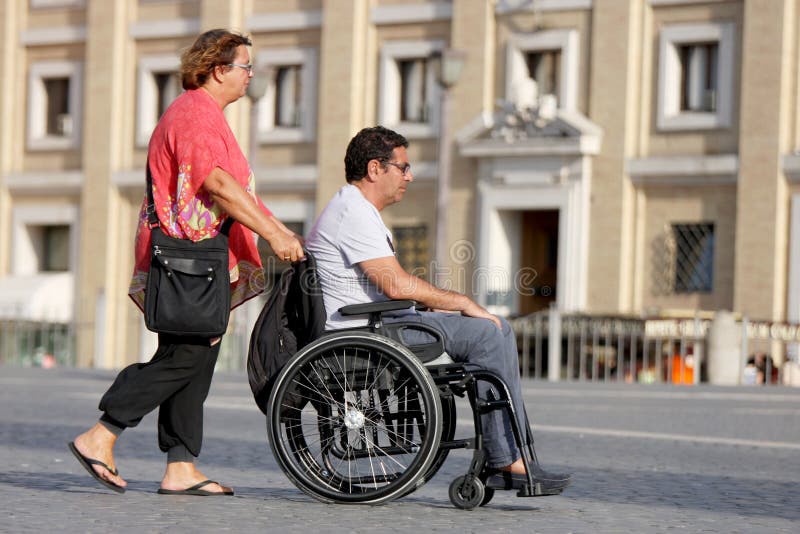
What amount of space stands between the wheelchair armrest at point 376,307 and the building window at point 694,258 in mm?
21994

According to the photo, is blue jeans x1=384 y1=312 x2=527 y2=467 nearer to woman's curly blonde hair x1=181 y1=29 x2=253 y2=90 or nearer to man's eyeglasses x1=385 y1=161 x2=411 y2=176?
man's eyeglasses x1=385 y1=161 x2=411 y2=176

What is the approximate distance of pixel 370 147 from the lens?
7477 mm

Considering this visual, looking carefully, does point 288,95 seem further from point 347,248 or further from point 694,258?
point 347,248

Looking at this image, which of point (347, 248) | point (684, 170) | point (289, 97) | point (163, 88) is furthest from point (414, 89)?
point (347, 248)

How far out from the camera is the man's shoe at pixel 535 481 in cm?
670

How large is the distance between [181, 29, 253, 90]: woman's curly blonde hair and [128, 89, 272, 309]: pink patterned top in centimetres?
7

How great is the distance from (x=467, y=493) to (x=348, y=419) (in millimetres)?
564

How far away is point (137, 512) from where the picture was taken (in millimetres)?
6641

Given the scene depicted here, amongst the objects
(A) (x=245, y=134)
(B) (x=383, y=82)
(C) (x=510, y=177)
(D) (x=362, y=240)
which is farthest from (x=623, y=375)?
(D) (x=362, y=240)

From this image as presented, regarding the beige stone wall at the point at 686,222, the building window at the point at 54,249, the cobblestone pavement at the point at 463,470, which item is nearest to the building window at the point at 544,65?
the beige stone wall at the point at 686,222

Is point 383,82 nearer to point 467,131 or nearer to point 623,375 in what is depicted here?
point 467,131

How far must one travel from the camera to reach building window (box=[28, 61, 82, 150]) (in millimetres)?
35625

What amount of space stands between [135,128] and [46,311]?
4.12m

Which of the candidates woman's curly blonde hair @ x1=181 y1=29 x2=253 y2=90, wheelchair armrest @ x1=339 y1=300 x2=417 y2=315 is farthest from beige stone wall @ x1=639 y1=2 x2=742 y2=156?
wheelchair armrest @ x1=339 y1=300 x2=417 y2=315
